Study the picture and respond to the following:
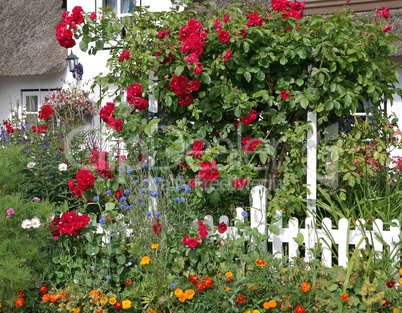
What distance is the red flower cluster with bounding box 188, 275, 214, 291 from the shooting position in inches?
89.6

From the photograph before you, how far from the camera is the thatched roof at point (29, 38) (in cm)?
791

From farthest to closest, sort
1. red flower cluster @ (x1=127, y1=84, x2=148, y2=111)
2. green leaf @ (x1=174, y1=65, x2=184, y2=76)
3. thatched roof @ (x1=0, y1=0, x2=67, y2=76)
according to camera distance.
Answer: thatched roof @ (x1=0, y1=0, x2=67, y2=76) < red flower cluster @ (x1=127, y1=84, x2=148, y2=111) < green leaf @ (x1=174, y1=65, x2=184, y2=76)

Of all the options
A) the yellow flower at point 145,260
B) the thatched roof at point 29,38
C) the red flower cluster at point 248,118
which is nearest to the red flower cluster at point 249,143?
the red flower cluster at point 248,118

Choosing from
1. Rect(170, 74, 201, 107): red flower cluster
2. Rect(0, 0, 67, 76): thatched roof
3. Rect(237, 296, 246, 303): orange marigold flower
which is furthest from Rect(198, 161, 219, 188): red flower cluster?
Rect(0, 0, 67, 76): thatched roof

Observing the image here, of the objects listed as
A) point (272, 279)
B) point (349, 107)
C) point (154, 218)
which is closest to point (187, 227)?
point (154, 218)

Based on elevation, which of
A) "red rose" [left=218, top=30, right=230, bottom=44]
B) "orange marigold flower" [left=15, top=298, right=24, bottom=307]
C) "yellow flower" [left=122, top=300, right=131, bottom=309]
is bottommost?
"orange marigold flower" [left=15, top=298, right=24, bottom=307]

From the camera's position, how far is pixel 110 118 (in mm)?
2887

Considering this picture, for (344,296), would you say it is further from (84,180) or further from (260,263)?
(84,180)

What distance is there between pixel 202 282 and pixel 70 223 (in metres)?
0.85

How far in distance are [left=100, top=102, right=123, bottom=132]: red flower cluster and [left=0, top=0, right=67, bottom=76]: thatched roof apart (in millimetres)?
5359

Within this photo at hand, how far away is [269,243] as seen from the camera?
2.85 m

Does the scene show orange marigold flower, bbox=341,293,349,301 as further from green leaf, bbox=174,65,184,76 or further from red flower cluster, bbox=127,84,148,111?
red flower cluster, bbox=127,84,148,111

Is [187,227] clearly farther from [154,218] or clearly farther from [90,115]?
[90,115]

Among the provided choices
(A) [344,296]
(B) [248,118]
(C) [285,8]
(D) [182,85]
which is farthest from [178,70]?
(A) [344,296]
